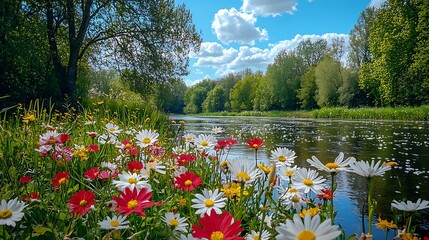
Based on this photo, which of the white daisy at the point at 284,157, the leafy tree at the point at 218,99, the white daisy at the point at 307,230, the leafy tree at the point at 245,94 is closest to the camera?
the white daisy at the point at 307,230

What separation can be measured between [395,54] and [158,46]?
68.9 feet

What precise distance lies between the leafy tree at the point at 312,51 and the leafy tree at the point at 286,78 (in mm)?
1064

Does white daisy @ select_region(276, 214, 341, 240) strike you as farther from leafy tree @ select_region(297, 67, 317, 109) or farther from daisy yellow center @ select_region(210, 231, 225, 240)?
leafy tree @ select_region(297, 67, 317, 109)

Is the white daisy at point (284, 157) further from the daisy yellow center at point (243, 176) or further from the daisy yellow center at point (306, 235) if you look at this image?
the daisy yellow center at point (306, 235)

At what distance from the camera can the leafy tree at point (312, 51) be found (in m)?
51.8

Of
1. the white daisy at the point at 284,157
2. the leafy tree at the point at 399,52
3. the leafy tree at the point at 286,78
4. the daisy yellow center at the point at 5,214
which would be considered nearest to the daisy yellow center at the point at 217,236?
the daisy yellow center at the point at 5,214

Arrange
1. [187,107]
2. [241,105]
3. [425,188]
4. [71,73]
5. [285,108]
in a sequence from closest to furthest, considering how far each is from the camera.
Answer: [425,188] → [71,73] → [285,108] → [241,105] → [187,107]

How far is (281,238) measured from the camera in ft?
1.99

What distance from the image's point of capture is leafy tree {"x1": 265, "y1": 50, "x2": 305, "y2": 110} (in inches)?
1964

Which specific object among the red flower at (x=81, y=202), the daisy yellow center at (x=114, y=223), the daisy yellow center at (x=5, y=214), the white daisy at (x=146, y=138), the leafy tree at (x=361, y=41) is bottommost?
the daisy yellow center at (x=114, y=223)

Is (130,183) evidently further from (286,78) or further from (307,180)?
(286,78)

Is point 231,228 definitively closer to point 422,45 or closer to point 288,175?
point 288,175

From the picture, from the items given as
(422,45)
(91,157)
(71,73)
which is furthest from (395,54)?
(91,157)

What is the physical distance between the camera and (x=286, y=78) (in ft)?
166
